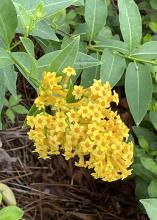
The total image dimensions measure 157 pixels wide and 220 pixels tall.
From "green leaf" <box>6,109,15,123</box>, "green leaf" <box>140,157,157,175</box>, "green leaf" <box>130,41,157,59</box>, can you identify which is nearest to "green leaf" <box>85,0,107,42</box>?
"green leaf" <box>130,41,157,59</box>

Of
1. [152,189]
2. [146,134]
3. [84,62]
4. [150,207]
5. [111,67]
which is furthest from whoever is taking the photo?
[146,134]

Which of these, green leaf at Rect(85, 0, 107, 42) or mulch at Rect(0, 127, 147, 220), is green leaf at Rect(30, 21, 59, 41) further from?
mulch at Rect(0, 127, 147, 220)

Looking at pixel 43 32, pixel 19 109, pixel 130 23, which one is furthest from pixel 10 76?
pixel 19 109

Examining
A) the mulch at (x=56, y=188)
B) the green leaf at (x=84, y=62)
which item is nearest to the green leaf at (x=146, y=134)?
the mulch at (x=56, y=188)

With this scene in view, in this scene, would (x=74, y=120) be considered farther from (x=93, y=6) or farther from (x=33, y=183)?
(x=33, y=183)

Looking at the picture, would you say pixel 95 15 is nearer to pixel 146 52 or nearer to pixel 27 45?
pixel 146 52
